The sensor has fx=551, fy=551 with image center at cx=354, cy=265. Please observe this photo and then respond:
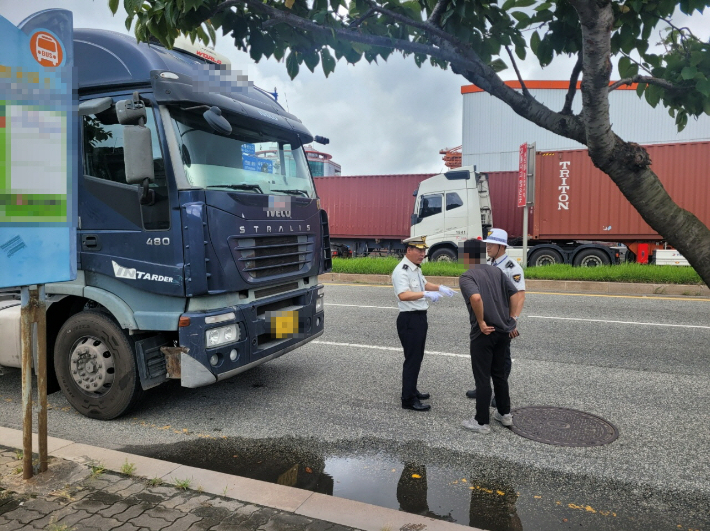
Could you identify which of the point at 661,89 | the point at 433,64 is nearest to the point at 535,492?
the point at 661,89

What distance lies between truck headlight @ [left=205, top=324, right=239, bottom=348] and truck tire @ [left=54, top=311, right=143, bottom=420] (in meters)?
0.73

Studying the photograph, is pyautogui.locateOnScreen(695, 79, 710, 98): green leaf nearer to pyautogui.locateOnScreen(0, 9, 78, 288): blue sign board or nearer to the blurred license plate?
pyautogui.locateOnScreen(0, 9, 78, 288): blue sign board

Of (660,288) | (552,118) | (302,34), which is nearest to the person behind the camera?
(552,118)

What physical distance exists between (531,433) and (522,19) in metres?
3.16

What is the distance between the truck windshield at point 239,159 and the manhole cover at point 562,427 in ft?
9.76

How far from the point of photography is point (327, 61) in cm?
291

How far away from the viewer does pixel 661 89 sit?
2.67m

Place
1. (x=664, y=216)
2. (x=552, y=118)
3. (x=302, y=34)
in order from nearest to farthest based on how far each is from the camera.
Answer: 1. (x=664, y=216)
2. (x=552, y=118)
3. (x=302, y=34)

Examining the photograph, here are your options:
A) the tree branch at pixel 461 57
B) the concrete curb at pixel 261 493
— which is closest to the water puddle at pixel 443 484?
the concrete curb at pixel 261 493

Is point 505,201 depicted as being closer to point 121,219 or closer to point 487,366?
point 487,366

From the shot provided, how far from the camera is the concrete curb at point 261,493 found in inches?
118

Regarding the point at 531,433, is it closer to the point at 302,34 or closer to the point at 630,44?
the point at 630,44

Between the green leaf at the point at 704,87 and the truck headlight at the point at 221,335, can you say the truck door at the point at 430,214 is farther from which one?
the green leaf at the point at 704,87

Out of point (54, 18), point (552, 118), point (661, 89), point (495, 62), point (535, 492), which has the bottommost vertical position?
point (535, 492)
